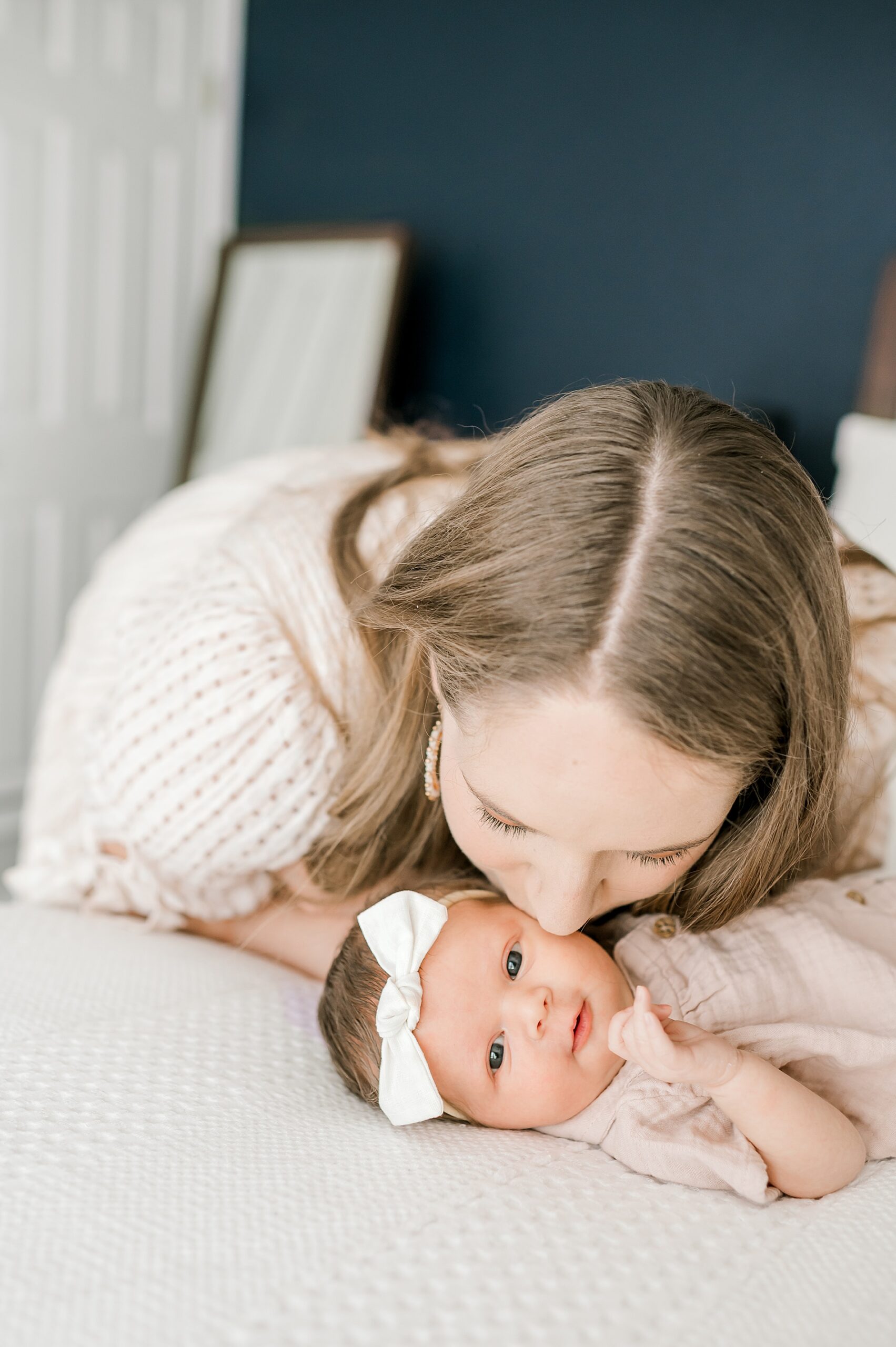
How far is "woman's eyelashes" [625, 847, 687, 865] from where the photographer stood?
93 cm

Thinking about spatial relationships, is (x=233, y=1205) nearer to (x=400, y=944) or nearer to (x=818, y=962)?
(x=400, y=944)

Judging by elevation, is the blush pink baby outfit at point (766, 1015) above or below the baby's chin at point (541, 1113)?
above

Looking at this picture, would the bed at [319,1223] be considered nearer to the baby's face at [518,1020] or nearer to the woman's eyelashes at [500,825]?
the baby's face at [518,1020]

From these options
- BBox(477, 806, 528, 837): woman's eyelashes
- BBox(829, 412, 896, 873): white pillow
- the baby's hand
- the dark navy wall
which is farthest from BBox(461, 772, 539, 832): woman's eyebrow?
the dark navy wall

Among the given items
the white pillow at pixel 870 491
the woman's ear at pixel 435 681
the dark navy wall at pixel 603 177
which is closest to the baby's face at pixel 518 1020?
the woman's ear at pixel 435 681

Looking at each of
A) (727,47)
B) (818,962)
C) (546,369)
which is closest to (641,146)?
(727,47)

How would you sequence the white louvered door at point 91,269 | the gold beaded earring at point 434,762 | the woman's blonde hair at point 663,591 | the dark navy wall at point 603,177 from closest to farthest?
the woman's blonde hair at point 663,591 → the gold beaded earring at point 434,762 → the dark navy wall at point 603,177 → the white louvered door at point 91,269

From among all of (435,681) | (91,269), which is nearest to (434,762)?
(435,681)

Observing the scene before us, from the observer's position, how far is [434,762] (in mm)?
1150

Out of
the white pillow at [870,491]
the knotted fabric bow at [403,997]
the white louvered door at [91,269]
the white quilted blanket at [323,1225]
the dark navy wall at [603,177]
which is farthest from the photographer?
the white louvered door at [91,269]

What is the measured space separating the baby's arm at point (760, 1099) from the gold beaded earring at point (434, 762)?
323 millimetres

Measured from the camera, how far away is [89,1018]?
102 centimetres

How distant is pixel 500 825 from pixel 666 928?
0.94 feet

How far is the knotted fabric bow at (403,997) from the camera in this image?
0.98 metres
